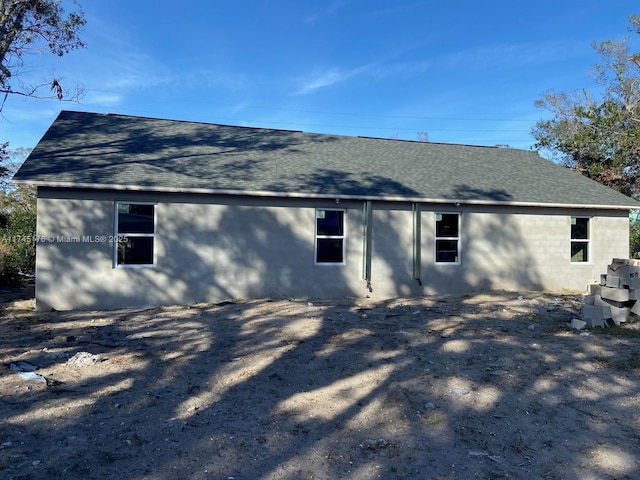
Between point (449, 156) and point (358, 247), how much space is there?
694 centimetres

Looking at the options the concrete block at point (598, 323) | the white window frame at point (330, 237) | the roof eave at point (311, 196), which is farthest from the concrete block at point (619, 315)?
the white window frame at point (330, 237)

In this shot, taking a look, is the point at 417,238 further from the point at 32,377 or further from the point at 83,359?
the point at 32,377

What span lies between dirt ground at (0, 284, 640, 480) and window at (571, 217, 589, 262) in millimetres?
7385

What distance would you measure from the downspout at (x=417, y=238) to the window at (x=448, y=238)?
0.76 m

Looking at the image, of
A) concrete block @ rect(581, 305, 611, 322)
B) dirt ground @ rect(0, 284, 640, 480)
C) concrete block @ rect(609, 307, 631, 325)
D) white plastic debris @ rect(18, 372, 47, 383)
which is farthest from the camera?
concrete block @ rect(609, 307, 631, 325)

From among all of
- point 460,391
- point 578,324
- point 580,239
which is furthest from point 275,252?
point 580,239

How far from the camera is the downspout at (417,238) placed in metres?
12.8

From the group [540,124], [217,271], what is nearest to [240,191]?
[217,271]

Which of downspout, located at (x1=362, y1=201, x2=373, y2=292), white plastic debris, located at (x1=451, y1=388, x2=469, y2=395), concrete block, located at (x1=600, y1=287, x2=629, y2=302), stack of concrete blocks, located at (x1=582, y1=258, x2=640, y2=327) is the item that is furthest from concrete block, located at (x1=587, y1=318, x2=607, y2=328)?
downspout, located at (x1=362, y1=201, x2=373, y2=292)

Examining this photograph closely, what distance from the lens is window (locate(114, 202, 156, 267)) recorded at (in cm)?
1082

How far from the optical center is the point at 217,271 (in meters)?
11.5

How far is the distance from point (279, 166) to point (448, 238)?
5397mm

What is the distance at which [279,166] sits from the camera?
44.2 feet

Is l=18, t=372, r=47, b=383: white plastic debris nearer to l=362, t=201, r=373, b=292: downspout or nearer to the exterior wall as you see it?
the exterior wall
